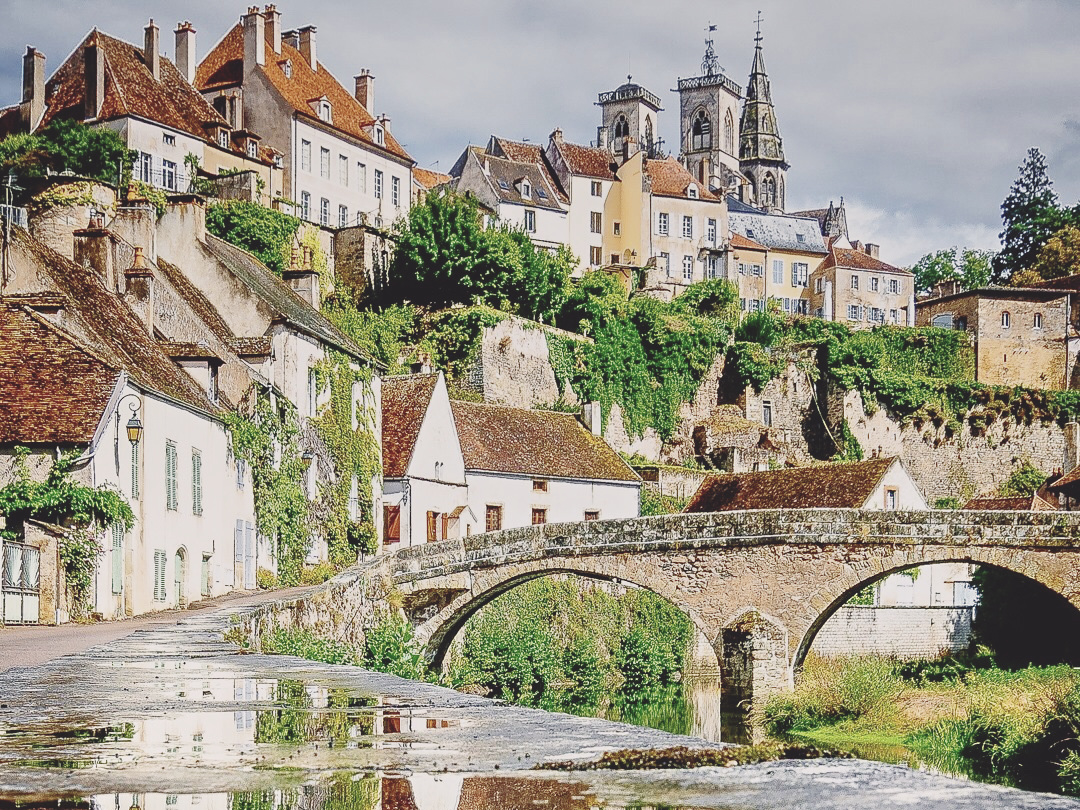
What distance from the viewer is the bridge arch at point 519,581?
30984mm

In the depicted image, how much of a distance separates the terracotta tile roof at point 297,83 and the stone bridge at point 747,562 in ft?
100

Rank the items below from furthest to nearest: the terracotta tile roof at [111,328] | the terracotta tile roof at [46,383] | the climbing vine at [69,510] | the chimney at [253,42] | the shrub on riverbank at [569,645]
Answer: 1. the chimney at [253,42]
2. the shrub on riverbank at [569,645]
3. the terracotta tile roof at [111,328]
4. the terracotta tile roof at [46,383]
5. the climbing vine at [69,510]

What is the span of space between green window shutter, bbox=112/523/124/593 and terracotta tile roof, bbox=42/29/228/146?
29953 millimetres

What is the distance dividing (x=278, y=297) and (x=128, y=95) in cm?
1999

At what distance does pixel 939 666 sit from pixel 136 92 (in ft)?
107

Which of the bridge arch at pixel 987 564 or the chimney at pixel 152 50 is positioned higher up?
the chimney at pixel 152 50

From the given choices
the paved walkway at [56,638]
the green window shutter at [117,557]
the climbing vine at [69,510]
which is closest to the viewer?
the paved walkway at [56,638]

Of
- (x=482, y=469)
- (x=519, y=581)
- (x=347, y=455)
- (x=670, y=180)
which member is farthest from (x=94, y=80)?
(x=670, y=180)

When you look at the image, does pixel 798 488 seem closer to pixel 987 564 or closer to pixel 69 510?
pixel 987 564

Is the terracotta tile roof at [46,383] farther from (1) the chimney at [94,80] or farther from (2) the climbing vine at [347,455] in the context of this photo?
(1) the chimney at [94,80]

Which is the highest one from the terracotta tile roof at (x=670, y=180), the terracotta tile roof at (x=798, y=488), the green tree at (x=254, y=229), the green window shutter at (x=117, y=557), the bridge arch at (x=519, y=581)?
the terracotta tile roof at (x=670, y=180)

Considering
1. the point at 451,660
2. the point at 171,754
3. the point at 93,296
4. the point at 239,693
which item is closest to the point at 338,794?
the point at 171,754

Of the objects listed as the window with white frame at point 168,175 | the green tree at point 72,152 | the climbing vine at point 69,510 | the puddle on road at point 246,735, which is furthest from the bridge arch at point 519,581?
the puddle on road at point 246,735

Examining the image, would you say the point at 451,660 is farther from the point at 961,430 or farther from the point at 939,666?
the point at 961,430
